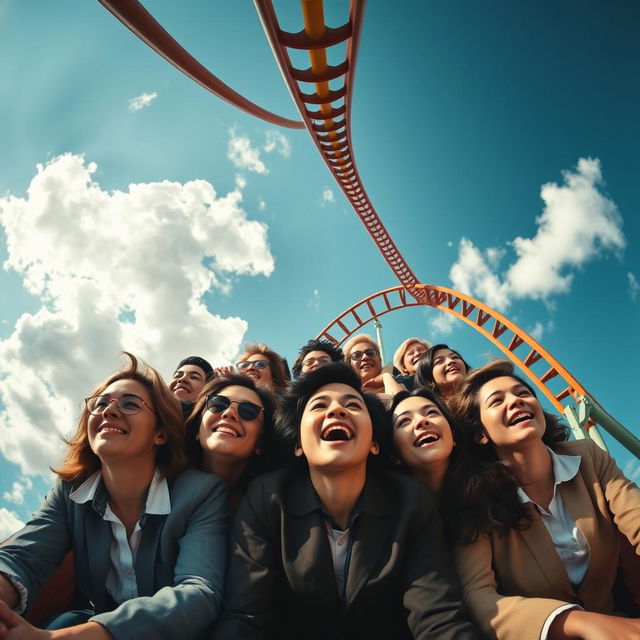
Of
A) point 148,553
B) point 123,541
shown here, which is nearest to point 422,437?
point 148,553

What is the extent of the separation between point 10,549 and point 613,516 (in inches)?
96.8

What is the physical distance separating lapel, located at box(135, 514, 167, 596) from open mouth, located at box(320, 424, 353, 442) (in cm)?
74

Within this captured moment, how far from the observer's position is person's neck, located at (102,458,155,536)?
1803mm

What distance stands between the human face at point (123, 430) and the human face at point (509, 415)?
1635 millimetres

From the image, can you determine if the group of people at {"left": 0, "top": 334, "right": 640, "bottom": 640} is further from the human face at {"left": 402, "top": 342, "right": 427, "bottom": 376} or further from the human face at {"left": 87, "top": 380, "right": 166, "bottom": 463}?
the human face at {"left": 402, "top": 342, "right": 427, "bottom": 376}

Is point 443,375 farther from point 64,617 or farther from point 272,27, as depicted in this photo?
point 272,27

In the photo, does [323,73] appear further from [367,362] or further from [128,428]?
[128,428]

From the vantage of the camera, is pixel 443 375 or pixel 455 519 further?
pixel 443 375

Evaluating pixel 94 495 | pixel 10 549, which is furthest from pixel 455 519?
pixel 10 549

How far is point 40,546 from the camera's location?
167cm

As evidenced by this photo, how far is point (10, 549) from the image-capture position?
1589 millimetres

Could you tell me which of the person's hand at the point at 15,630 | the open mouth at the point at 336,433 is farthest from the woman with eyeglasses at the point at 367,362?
the person's hand at the point at 15,630

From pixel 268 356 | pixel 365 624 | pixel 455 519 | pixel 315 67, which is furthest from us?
pixel 315 67

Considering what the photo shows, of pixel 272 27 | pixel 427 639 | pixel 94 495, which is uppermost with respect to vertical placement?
pixel 272 27
